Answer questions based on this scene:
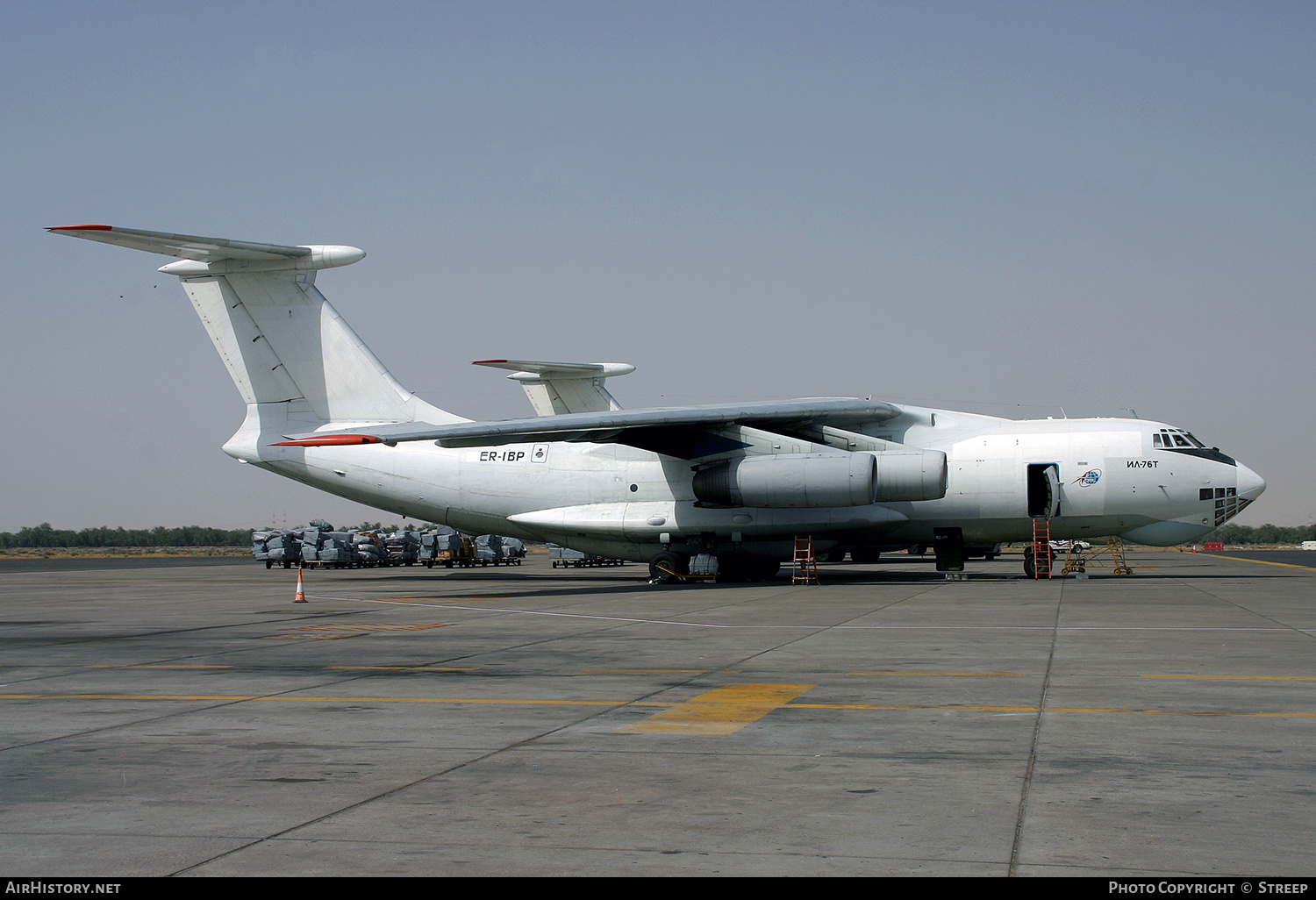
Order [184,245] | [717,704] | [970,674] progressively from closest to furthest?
[717,704] < [970,674] < [184,245]

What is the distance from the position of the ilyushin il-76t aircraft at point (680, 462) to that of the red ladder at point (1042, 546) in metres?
0.15

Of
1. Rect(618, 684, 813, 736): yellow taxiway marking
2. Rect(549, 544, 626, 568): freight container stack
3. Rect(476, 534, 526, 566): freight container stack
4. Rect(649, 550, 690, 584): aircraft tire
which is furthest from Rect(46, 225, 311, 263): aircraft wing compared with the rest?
Rect(476, 534, 526, 566): freight container stack

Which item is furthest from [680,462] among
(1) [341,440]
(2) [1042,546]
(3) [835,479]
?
(2) [1042,546]

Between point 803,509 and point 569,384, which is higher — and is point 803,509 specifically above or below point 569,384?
below

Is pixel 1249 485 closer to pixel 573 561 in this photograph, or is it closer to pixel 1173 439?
pixel 1173 439

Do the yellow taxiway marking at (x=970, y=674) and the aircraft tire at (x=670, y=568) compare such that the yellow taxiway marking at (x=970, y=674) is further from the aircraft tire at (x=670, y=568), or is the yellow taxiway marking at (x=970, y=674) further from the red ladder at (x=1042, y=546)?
the aircraft tire at (x=670, y=568)

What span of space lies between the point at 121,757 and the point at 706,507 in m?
18.0

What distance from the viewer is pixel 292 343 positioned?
80.9 ft

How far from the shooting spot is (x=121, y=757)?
6062mm

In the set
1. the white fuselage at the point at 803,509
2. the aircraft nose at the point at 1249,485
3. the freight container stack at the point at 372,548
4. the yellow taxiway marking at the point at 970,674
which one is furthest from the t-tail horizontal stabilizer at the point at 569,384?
the yellow taxiway marking at the point at 970,674

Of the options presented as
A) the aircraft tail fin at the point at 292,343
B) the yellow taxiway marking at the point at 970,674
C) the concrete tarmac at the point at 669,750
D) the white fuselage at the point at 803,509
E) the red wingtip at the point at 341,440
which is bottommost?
the concrete tarmac at the point at 669,750

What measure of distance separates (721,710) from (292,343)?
64.3 ft

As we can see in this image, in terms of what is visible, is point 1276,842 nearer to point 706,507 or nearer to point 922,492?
point 922,492

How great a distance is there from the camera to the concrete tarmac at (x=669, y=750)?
4.24 meters
